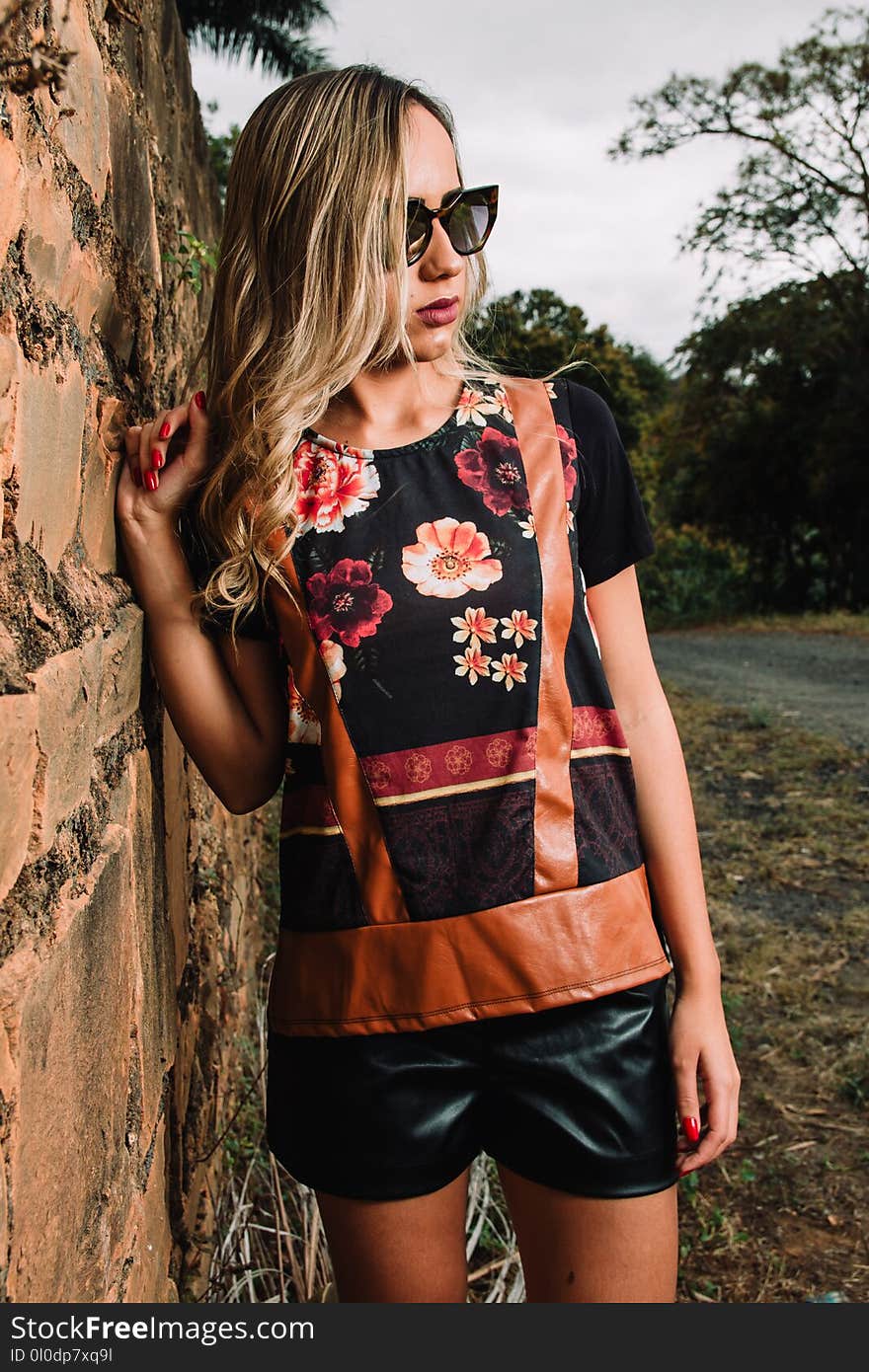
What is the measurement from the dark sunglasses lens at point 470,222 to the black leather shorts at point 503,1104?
0.98 meters

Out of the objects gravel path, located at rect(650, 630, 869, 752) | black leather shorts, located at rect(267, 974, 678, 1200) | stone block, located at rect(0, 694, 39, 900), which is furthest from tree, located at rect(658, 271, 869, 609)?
stone block, located at rect(0, 694, 39, 900)

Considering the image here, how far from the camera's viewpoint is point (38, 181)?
3.33ft

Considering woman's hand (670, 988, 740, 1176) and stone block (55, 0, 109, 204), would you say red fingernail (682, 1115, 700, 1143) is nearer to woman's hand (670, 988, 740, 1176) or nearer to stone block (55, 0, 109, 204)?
woman's hand (670, 988, 740, 1176)

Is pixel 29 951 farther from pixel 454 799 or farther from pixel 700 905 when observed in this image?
pixel 700 905

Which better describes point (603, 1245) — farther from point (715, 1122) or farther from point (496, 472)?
point (496, 472)

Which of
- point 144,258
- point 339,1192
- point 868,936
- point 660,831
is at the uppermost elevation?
point 144,258

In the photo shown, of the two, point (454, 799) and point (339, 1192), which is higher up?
point (454, 799)

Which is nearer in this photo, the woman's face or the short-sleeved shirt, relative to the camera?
the short-sleeved shirt

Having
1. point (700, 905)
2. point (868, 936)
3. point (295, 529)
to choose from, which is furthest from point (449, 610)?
point (868, 936)

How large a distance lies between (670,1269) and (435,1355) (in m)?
0.33

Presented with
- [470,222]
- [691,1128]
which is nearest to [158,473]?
[470,222]

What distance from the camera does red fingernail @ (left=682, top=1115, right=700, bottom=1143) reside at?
1.45 metres

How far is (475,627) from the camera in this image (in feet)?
4.58

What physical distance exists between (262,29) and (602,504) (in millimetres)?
16311
